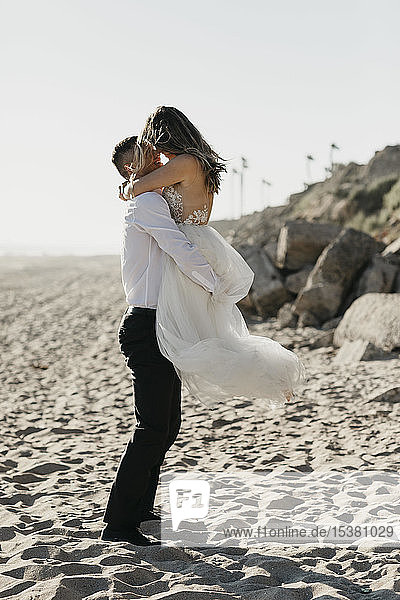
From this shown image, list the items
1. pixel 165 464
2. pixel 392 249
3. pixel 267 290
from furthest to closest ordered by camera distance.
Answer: pixel 267 290 < pixel 392 249 < pixel 165 464

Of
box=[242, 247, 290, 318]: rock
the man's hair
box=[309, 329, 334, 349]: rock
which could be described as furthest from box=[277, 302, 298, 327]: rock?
the man's hair

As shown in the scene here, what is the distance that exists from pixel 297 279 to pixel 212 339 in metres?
9.74

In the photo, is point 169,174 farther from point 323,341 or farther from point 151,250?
point 323,341

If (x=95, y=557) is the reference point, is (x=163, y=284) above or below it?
above

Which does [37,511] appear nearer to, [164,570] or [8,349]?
[164,570]

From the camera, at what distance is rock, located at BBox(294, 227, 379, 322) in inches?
464

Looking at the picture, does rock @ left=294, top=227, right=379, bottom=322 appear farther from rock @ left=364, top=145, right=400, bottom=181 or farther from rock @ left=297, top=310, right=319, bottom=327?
rock @ left=364, top=145, right=400, bottom=181

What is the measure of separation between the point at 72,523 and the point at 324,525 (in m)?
1.42

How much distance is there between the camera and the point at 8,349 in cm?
1191

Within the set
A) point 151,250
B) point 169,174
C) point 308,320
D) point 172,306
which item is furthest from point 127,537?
point 308,320

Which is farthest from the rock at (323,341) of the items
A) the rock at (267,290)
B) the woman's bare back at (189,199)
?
the woman's bare back at (189,199)

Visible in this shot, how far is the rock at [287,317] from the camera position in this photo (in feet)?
39.5

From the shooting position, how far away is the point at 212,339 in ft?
11.6

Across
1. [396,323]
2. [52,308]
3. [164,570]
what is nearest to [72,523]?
[164,570]
